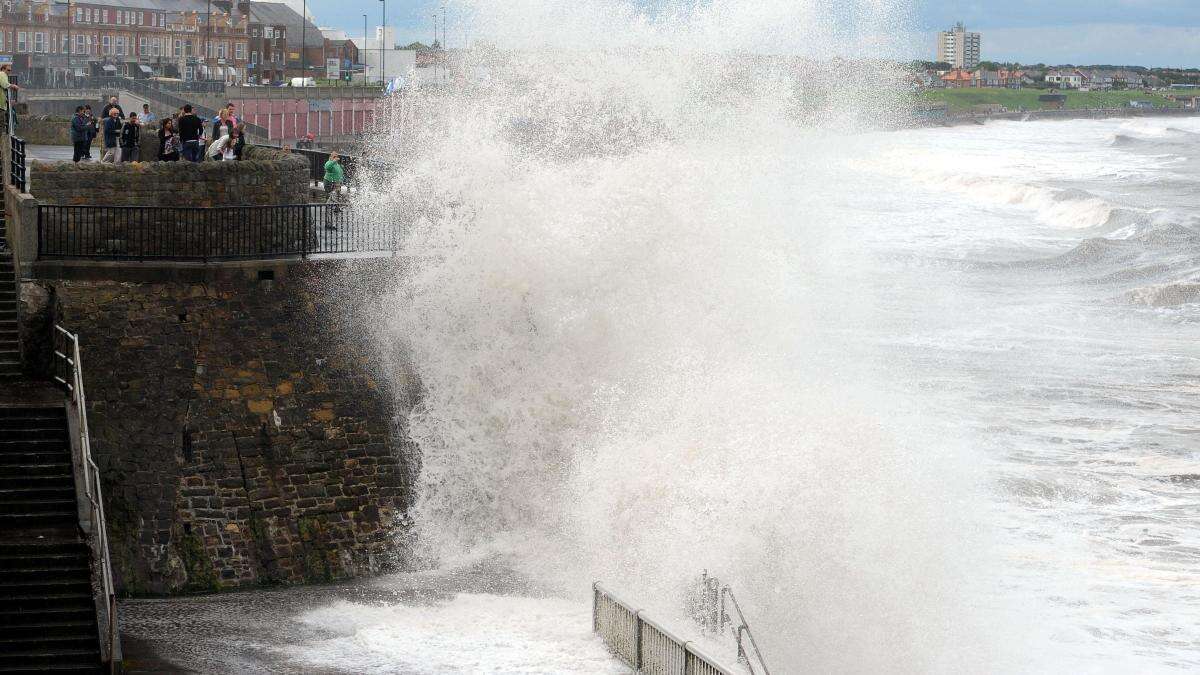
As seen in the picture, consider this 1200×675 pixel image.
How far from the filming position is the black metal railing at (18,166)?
658 inches

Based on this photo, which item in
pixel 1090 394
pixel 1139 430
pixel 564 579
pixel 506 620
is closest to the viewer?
pixel 506 620

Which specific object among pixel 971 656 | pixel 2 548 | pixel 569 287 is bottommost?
pixel 971 656

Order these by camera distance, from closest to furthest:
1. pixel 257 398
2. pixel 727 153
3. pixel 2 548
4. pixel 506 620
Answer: pixel 2 548
pixel 506 620
pixel 257 398
pixel 727 153

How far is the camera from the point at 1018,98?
182 metres

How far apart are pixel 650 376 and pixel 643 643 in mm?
6053

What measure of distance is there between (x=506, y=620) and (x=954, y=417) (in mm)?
11479

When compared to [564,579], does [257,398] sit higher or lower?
higher

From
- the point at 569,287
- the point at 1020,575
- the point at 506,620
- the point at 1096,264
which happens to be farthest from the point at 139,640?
the point at 1096,264

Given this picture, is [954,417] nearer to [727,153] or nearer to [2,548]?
[727,153]

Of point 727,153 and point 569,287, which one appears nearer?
point 569,287

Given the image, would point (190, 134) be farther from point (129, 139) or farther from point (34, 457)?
point (34, 457)

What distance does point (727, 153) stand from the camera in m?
21.2

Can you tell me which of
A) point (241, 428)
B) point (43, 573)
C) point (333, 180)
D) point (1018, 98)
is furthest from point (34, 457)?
point (1018, 98)

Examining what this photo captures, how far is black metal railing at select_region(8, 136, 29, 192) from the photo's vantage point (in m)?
16.7
